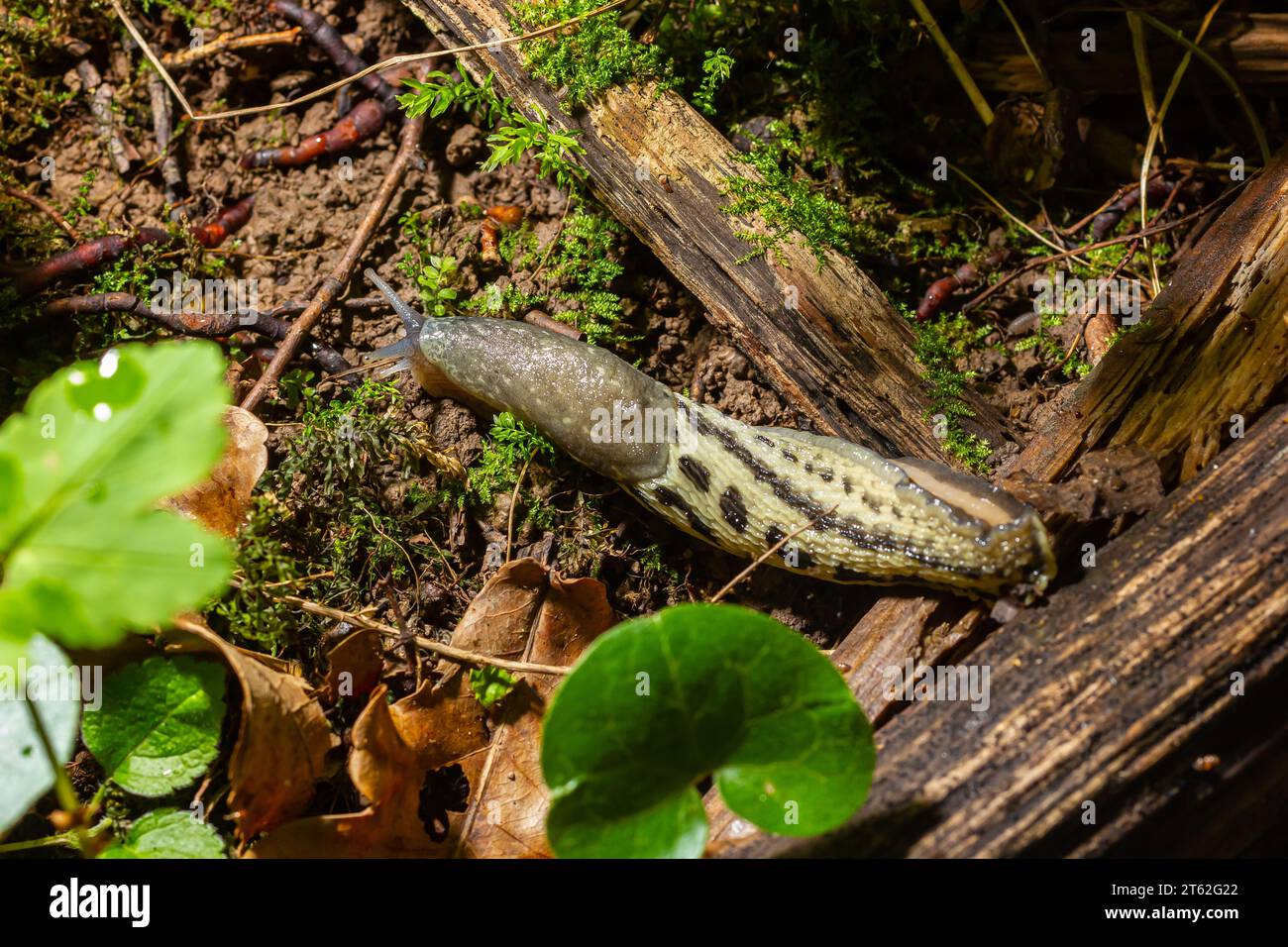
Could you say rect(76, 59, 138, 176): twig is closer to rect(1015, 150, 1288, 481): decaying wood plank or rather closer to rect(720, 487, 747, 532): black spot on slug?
rect(720, 487, 747, 532): black spot on slug

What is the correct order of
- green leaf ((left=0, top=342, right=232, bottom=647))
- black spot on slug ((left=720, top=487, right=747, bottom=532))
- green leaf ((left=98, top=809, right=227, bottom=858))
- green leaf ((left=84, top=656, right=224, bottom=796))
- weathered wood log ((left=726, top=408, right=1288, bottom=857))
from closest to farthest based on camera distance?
1. green leaf ((left=0, top=342, right=232, bottom=647))
2. weathered wood log ((left=726, top=408, right=1288, bottom=857))
3. green leaf ((left=98, top=809, right=227, bottom=858))
4. green leaf ((left=84, top=656, right=224, bottom=796))
5. black spot on slug ((left=720, top=487, right=747, bottom=532))

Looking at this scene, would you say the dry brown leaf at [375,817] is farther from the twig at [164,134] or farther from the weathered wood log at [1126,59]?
the weathered wood log at [1126,59]

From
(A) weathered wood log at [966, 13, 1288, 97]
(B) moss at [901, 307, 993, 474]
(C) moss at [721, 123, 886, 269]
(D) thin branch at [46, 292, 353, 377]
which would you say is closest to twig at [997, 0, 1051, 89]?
(A) weathered wood log at [966, 13, 1288, 97]

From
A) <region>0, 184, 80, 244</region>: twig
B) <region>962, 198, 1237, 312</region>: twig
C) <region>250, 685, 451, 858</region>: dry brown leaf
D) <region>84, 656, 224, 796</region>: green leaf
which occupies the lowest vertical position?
<region>250, 685, 451, 858</region>: dry brown leaf

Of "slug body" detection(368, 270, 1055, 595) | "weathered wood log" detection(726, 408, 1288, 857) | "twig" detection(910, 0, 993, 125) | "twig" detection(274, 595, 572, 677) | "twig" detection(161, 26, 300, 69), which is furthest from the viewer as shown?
"twig" detection(161, 26, 300, 69)

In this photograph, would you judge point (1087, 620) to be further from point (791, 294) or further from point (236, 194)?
point (236, 194)

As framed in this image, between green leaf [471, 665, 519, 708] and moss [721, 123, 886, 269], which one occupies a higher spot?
moss [721, 123, 886, 269]
